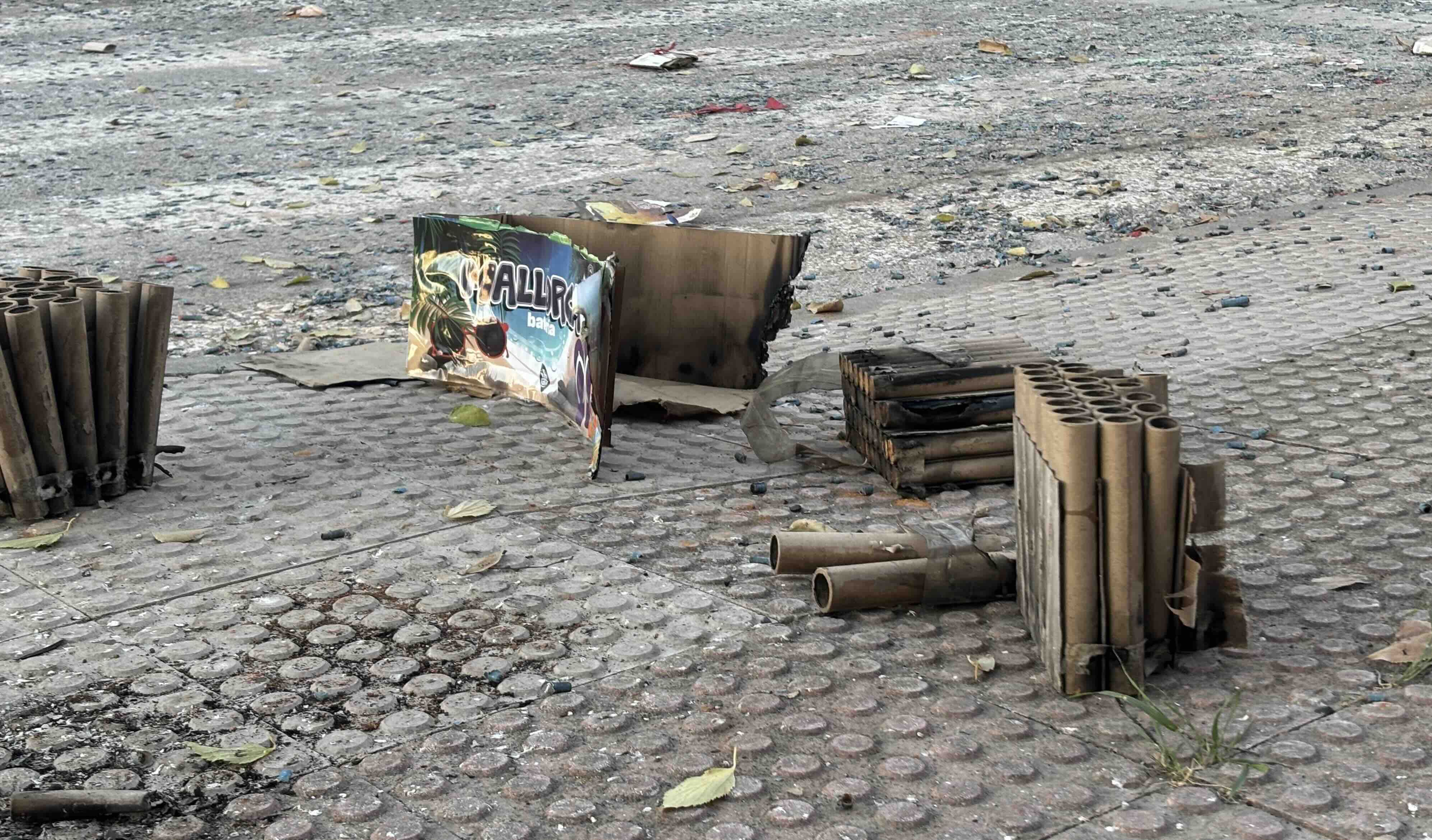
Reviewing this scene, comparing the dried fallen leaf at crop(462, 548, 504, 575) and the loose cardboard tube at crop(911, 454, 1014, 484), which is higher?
the dried fallen leaf at crop(462, 548, 504, 575)

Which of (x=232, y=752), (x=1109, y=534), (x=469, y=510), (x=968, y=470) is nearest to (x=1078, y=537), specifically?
(x=1109, y=534)

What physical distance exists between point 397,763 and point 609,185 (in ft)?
22.1

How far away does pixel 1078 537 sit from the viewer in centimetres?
285

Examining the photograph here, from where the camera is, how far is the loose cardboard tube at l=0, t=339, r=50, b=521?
3.87 meters

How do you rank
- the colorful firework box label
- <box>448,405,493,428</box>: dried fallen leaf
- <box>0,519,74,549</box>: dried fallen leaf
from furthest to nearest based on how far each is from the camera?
<box>448,405,493,428</box>: dried fallen leaf < the colorful firework box label < <box>0,519,74,549</box>: dried fallen leaf

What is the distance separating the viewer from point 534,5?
53.9 ft

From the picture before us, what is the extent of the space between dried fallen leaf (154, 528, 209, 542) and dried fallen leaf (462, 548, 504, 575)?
81 centimetres

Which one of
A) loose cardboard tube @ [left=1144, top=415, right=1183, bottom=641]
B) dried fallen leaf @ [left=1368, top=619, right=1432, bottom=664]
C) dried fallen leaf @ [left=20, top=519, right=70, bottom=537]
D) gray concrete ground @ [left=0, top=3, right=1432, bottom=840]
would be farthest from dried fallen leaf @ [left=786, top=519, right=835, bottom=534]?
dried fallen leaf @ [left=20, top=519, right=70, bottom=537]

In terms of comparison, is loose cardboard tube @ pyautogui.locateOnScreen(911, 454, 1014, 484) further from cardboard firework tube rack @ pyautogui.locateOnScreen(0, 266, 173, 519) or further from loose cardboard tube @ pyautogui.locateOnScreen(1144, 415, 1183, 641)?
cardboard firework tube rack @ pyautogui.locateOnScreen(0, 266, 173, 519)

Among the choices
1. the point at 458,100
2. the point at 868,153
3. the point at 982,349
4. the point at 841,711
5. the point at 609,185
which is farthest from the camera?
the point at 458,100

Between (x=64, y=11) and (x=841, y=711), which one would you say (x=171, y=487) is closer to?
(x=841, y=711)

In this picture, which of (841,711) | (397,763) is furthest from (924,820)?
(397,763)

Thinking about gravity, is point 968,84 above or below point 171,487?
above

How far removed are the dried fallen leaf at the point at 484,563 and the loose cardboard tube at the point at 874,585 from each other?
887 mm
